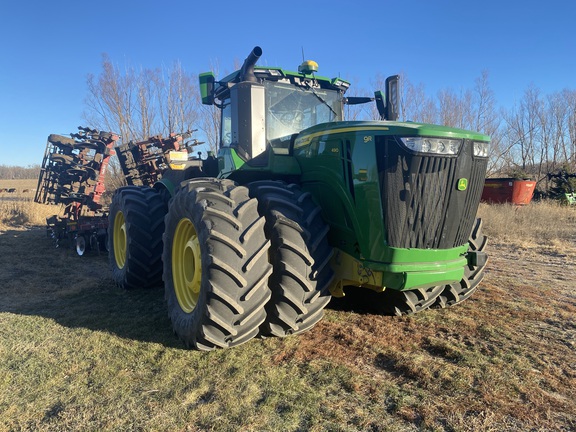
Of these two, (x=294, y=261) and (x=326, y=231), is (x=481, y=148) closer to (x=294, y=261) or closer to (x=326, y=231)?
(x=326, y=231)

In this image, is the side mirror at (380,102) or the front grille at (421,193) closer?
the front grille at (421,193)

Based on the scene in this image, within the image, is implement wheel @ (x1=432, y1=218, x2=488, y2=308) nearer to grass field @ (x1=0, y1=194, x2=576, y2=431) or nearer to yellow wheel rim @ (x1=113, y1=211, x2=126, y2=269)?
grass field @ (x1=0, y1=194, x2=576, y2=431)

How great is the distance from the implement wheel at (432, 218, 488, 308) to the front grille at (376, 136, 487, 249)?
101cm

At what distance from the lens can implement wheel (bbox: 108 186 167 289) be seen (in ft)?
17.3

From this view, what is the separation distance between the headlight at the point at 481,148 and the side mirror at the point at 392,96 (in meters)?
1.47

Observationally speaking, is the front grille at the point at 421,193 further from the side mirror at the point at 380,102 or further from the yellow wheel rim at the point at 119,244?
the yellow wheel rim at the point at 119,244

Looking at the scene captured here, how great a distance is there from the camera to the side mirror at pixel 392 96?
4.69m

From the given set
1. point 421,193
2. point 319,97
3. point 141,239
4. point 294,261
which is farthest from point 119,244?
point 421,193

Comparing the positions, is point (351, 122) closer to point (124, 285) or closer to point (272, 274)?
point (272, 274)

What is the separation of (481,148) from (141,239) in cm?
397

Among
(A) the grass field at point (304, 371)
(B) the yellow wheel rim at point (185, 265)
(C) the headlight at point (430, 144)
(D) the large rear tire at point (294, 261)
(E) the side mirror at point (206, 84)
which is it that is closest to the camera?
(A) the grass field at point (304, 371)

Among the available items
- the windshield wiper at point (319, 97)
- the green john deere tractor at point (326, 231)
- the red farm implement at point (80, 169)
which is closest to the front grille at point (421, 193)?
the green john deere tractor at point (326, 231)

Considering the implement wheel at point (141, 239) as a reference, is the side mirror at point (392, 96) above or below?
above

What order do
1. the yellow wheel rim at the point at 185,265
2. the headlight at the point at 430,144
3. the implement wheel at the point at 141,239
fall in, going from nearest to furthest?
the headlight at the point at 430,144 < the yellow wheel rim at the point at 185,265 < the implement wheel at the point at 141,239
